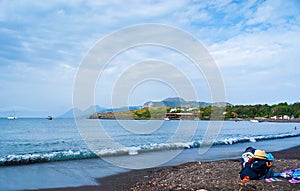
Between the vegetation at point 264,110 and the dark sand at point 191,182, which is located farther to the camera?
the vegetation at point 264,110

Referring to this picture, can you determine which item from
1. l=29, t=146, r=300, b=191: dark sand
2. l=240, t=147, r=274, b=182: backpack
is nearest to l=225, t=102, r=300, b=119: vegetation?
l=29, t=146, r=300, b=191: dark sand

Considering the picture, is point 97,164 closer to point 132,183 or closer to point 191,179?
point 132,183

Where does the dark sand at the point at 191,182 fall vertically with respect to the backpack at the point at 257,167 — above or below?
below

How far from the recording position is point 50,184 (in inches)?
397

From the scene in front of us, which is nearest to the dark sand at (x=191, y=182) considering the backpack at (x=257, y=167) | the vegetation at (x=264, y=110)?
the backpack at (x=257, y=167)

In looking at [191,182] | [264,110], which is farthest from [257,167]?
[264,110]

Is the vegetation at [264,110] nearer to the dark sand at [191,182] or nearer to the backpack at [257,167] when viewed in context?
the dark sand at [191,182]

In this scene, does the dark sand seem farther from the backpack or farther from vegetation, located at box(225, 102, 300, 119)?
vegetation, located at box(225, 102, 300, 119)

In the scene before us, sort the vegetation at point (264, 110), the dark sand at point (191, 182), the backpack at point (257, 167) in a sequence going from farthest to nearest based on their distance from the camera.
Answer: the vegetation at point (264, 110)
the backpack at point (257, 167)
the dark sand at point (191, 182)

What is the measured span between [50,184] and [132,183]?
8.97 feet

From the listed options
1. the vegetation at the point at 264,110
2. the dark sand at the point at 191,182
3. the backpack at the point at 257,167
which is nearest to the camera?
the dark sand at the point at 191,182

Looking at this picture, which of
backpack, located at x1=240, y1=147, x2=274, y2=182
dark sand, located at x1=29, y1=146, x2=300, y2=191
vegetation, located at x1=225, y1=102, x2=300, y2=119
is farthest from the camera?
vegetation, located at x1=225, y1=102, x2=300, y2=119

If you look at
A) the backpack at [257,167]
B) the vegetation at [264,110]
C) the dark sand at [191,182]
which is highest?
the vegetation at [264,110]

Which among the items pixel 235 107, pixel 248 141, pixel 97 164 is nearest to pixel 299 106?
pixel 235 107
